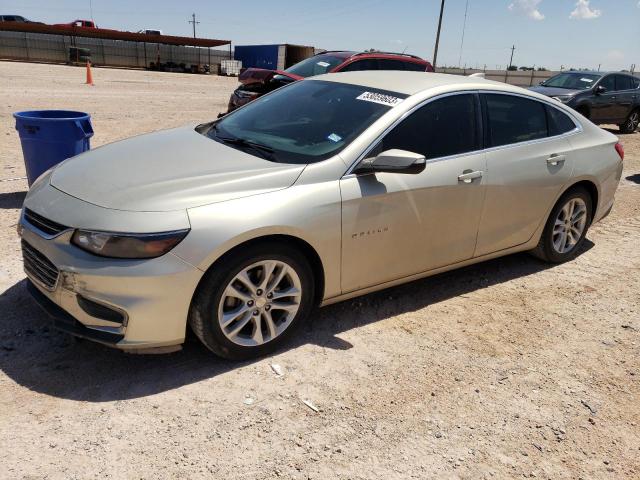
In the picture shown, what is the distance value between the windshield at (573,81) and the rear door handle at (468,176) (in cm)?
1146

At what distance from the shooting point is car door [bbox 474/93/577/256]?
13.7 ft

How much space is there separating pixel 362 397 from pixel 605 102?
1354 centimetres

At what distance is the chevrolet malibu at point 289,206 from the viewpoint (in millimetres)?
2820

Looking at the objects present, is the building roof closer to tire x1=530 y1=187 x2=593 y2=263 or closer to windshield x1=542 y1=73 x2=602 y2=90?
windshield x1=542 y1=73 x2=602 y2=90

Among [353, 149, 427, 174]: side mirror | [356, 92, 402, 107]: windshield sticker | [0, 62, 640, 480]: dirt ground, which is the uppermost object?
[356, 92, 402, 107]: windshield sticker

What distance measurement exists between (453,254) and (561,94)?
10.7m

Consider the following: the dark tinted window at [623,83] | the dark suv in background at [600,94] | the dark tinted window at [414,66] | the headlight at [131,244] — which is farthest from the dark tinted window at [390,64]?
the headlight at [131,244]

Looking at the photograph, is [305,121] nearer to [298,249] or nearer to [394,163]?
[394,163]

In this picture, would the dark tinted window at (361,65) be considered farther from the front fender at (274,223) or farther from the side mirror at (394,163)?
the front fender at (274,223)

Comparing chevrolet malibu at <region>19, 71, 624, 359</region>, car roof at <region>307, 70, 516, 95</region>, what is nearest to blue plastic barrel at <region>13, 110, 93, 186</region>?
chevrolet malibu at <region>19, 71, 624, 359</region>

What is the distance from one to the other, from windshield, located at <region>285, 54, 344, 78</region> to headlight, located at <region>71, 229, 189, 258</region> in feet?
27.3

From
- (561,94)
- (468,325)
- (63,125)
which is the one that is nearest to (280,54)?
(561,94)

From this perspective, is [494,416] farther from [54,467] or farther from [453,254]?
[54,467]

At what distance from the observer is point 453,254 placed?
409cm
